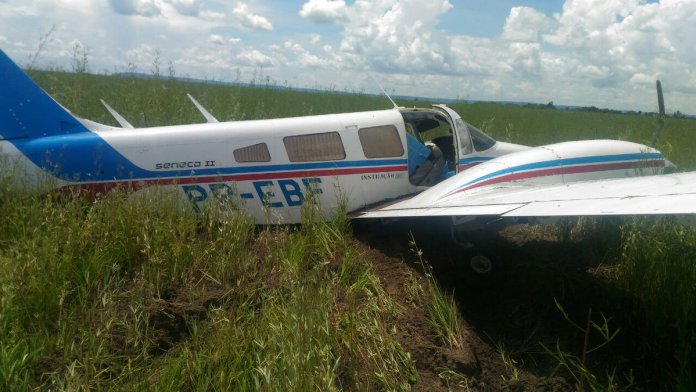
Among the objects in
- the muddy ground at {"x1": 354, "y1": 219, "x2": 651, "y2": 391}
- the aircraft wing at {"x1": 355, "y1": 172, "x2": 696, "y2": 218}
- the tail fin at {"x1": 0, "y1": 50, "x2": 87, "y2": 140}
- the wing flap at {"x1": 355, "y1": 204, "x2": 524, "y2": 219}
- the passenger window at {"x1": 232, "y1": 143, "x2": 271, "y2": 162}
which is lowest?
the muddy ground at {"x1": 354, "y1": 219, "x2": 651, "y2": 391}

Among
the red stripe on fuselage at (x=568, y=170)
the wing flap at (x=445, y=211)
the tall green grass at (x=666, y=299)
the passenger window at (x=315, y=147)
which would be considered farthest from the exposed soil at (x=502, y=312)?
the passenger window at (x=315, y=147)

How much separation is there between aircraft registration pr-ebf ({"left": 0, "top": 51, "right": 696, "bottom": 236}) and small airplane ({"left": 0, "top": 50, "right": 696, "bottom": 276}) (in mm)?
12

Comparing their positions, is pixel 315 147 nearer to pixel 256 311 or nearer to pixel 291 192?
pixel 291 192

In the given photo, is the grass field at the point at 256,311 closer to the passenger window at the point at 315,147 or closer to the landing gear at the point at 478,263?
the landing gear at the point at 478,263

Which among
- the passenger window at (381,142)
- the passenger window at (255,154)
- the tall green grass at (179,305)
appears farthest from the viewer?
the passenger window at (381,142)

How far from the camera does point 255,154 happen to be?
5.61 meters

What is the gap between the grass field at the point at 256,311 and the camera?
2885 millimetres

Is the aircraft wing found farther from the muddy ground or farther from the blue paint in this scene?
the blue paint

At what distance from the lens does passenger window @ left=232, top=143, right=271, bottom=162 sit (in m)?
5.58

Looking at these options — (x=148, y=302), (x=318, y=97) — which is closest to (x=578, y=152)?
(x=148, y=302)

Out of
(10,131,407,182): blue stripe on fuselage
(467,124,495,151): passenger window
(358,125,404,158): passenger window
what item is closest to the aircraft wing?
(358,125,404,158): passenger window

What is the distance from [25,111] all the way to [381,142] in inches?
166

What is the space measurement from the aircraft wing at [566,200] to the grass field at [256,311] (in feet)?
1.79

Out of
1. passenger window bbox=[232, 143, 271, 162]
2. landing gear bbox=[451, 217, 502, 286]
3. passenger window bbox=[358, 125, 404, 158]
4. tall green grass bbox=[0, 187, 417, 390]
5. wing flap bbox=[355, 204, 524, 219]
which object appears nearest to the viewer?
tall green grass bbox=[0, 187, 417, 390]
